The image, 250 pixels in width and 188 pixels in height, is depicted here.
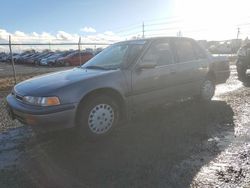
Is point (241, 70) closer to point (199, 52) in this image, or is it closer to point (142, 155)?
point (199, 52)

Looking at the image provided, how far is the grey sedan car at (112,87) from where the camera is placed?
392 centimetres

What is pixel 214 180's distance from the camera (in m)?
2.98

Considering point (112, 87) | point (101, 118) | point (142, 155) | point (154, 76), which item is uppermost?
point (154, 76)

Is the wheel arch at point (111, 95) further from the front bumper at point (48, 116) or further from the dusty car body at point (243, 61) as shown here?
the dusty car body at point (243, 61)

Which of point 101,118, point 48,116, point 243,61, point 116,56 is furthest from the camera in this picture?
point 243,61

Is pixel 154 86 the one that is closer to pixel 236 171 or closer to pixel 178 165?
pixel 178 165

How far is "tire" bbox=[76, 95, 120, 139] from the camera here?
416cm

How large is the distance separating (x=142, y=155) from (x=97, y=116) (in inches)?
41.5

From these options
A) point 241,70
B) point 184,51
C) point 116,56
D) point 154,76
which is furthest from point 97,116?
point 241,70

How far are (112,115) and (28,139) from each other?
146 cm

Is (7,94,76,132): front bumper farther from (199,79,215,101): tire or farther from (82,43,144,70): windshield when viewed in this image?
(199,79,215,101): tire

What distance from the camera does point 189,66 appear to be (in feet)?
18.9

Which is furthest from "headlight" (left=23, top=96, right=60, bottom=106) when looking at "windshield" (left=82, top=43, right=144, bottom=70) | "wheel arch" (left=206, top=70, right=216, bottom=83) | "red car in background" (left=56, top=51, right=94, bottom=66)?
"red car in background" (left=56, top=51, right=94, bottom=66)

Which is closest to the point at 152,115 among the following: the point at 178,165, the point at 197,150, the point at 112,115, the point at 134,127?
the point at 134,127
